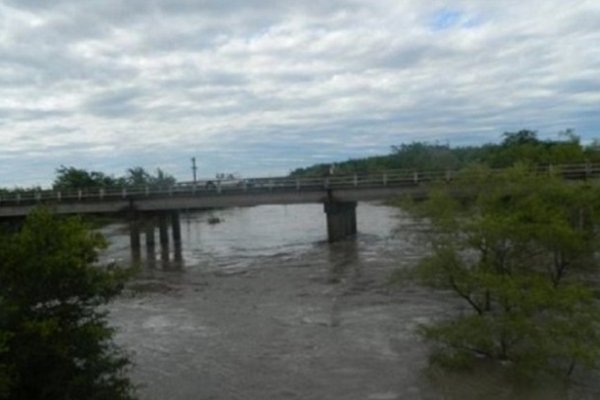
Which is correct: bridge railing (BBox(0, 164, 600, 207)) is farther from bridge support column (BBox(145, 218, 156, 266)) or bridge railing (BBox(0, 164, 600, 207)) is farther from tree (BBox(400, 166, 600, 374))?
tree (BBox(400, 166, 600, 374))

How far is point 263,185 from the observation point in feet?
174

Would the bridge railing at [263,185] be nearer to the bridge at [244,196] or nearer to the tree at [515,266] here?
the bridge at [244,196]

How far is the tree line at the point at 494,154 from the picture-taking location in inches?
2576

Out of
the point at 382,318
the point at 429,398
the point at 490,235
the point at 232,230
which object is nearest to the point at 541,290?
the point at 490,235

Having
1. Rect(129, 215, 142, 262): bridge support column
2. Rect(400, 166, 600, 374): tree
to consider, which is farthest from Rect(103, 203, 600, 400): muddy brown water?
Rect(129, 215, 142, 262): bridge support column

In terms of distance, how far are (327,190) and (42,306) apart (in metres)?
38.0

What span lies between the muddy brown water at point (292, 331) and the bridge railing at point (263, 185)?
22.4 feet

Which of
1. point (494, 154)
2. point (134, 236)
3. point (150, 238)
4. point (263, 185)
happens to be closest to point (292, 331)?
point (263, 185)

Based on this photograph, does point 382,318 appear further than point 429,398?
Yes

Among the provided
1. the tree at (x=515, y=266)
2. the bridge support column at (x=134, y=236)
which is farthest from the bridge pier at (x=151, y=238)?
the tree at (x=515, y=266)

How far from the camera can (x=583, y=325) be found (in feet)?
57.5

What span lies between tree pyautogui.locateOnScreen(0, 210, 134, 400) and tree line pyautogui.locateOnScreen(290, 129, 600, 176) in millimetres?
37005

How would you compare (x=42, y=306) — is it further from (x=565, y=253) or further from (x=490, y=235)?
(x=565, y=253)

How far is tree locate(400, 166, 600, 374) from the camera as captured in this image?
703 inches
